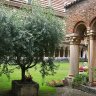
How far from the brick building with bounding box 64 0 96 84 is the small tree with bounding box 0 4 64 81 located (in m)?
1.91

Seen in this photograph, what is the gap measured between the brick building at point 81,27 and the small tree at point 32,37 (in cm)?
191

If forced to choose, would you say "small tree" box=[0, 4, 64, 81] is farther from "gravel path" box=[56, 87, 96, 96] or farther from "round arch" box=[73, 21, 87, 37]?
"round arch" box=[73, 21, 87, 37]

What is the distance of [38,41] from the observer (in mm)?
10898

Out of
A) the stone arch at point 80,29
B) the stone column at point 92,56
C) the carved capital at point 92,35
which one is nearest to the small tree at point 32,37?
the carved capital at point 92,35

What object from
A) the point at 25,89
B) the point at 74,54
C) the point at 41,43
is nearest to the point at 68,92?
the point at 25,89

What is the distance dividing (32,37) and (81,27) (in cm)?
414

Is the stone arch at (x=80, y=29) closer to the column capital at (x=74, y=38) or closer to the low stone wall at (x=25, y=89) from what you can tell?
the column capital at (x=74, y=38)

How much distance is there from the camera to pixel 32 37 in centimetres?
1076

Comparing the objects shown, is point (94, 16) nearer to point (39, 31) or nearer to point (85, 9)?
point (85, 9)

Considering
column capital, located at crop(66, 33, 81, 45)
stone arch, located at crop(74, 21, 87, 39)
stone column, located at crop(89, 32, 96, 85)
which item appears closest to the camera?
stone column, located at crop(89, 32, 96, 85)

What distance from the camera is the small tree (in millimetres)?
10320

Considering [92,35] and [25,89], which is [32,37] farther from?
[92,35]

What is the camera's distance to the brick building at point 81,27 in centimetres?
1262

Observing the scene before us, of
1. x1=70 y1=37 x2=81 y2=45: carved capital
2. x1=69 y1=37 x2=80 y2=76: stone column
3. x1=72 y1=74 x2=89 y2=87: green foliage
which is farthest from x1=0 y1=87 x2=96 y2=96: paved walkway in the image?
x1=70 y1=37 x2=81 y2=45: carved capital
